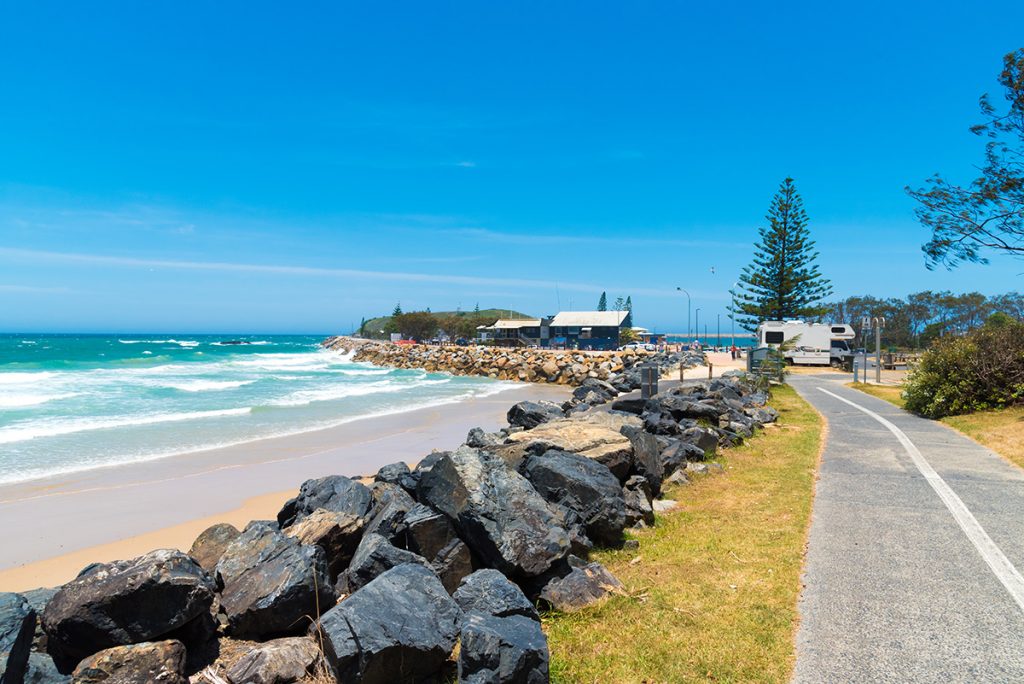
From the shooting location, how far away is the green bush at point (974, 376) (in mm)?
13555

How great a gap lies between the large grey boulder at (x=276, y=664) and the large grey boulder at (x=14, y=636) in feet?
3.63

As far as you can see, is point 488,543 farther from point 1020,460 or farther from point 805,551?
point 1020,460

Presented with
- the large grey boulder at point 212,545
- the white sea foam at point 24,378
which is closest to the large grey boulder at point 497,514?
the large grey boulder at point 212,545

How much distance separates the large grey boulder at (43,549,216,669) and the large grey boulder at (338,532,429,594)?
119 centimetres

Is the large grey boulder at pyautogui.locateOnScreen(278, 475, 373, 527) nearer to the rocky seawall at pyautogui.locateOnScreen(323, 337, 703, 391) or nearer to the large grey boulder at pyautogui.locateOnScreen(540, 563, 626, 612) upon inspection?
the large grey boulder at pyautogui.locateOnScreen(540, 563, 626, 612)

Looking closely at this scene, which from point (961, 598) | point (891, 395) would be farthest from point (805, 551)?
point (891, 395)

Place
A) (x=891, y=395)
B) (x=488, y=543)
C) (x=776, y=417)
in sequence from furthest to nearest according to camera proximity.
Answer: (x=891, y=395), (x=776, y=417), (x=488, y=543)

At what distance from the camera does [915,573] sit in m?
5.03

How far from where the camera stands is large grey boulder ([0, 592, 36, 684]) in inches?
126

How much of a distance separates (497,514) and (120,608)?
2762mm

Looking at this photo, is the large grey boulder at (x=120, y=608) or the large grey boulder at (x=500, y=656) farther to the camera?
the large grey boulder at (x=120, y=608)

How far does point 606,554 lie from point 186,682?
3884mm

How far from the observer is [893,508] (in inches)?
270

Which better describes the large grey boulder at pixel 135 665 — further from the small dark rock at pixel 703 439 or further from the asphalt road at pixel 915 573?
the small dark rock at pixel 703 439
